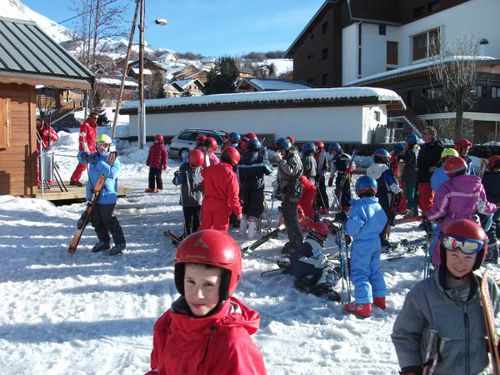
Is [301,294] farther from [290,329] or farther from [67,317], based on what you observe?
[67,317]

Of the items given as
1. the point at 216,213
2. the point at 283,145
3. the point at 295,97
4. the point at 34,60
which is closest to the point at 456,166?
the point at 283,145

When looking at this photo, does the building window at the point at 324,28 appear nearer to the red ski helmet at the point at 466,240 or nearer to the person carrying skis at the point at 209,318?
the red ski helmet at the point at 466,240

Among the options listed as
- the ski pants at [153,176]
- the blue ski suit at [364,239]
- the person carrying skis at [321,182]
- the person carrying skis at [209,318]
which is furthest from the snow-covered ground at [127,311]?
the ski pants at [153,176]

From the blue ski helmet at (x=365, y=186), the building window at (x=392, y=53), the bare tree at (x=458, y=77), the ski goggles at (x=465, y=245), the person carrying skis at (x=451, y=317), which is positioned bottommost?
the person carrying skis at (x=451, y=317)

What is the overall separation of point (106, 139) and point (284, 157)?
9.21ft

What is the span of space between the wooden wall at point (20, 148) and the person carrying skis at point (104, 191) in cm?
423

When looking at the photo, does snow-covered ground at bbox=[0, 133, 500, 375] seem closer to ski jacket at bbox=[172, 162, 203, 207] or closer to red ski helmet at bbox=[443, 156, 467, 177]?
ski jacket at bbox=[172, 162, 203, 207]

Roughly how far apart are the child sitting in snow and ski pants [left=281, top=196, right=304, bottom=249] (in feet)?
6.24

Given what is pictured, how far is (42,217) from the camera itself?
9.76 meters

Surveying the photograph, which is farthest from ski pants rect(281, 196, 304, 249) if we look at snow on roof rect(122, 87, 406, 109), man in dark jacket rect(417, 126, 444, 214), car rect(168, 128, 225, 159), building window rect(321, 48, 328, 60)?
building window rect(321, 48, 328, 60)

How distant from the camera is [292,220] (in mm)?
7332

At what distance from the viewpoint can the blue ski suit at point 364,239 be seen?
530 cm

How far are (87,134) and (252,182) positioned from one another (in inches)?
227

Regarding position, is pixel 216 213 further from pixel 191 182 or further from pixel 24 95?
pixel 24 95
